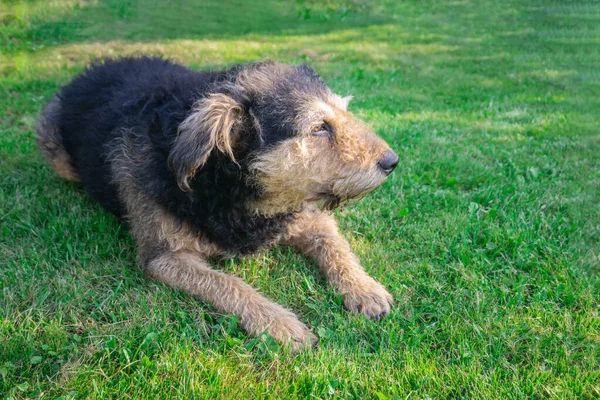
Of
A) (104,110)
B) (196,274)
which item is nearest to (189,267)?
(196,274)

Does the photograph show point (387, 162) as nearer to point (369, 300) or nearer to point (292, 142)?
point (292, 142)

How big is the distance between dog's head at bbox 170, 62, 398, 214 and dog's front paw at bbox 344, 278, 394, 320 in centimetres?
68

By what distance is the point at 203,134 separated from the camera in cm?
313

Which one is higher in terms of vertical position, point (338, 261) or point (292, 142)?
point (292, 142)

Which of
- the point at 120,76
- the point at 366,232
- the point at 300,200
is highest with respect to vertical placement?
the point at 120,76

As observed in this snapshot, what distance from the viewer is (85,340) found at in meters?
3.07

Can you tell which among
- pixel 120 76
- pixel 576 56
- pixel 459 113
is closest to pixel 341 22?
pixel 576 56

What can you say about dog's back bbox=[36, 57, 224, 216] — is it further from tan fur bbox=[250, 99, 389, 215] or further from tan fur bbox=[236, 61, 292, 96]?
tan fur bbox=[250, 99, 389, 215]

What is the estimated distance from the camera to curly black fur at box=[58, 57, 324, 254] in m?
3.42

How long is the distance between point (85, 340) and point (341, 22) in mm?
15017

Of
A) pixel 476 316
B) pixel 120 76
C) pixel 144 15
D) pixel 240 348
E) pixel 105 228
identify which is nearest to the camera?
pixel 240 348

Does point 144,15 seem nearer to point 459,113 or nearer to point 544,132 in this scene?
point 459,113

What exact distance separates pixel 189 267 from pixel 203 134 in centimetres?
109

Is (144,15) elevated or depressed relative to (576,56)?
elevated
